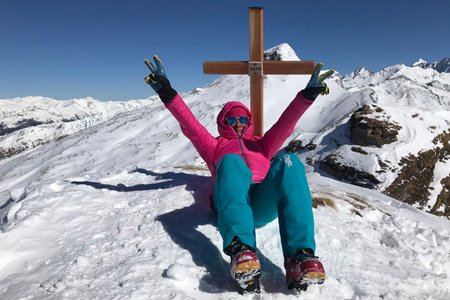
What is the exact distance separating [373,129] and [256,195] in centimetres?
1507

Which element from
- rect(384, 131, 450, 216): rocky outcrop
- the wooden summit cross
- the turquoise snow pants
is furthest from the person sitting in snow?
rect(384, 131, 450, 216): rocky outcrop

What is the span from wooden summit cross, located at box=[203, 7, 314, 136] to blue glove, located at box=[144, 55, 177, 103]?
2.53 metres

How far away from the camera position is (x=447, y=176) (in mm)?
14461

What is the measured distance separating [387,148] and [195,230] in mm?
14094

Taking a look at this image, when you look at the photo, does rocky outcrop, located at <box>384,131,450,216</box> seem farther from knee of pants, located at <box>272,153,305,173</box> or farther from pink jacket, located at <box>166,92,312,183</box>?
knee of pants, located at <box>272,153,305,173</box>

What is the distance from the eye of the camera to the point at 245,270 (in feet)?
9.44

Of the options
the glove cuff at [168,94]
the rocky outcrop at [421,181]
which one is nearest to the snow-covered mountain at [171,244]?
the glove cuff at [168,94]

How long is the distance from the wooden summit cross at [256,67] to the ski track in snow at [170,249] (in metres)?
2.02

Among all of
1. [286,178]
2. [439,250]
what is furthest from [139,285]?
[439,250]

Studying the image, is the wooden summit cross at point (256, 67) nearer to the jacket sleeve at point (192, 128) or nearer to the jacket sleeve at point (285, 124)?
the jacket sleeve at point (285, 124)

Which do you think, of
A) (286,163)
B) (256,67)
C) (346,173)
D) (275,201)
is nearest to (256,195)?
(275,201)

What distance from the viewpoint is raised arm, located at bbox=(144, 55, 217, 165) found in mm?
4523

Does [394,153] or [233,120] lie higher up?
[233,120]

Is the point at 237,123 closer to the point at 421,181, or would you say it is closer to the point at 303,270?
the point at 303,270
